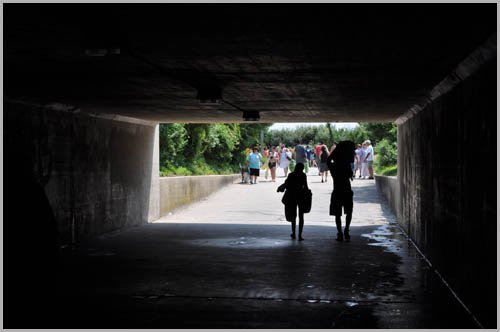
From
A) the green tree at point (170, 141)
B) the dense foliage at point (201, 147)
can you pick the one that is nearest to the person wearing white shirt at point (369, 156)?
the dense foliage at point (201, 147)

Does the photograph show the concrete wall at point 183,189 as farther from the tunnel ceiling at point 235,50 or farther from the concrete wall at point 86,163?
the tunnel ceiling at point 235,50

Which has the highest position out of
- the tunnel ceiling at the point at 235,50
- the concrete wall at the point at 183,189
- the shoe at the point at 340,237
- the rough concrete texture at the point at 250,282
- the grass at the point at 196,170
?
the tunnel ceiling at the point at 235,50

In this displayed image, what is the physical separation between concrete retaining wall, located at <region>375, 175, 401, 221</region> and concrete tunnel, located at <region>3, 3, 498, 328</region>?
8.93ft

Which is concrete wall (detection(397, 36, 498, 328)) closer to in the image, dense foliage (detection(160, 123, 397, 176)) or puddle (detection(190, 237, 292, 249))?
puddle (detection(190, 237, 292, 249))

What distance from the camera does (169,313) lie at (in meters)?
7.67

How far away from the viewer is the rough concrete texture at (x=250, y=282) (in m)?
7.48

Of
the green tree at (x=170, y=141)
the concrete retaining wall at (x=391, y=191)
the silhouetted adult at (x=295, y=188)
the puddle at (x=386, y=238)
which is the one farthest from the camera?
the green tree at (x=170, y=141)

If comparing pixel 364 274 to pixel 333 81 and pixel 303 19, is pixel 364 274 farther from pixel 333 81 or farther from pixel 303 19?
pixel 303 19

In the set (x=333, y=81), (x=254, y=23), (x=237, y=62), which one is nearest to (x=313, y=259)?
(x=333, y=81)

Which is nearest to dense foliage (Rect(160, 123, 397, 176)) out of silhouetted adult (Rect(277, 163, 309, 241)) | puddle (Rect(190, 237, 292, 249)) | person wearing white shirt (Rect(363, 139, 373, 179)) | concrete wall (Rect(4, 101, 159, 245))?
person wearing white shirt (Rect(363, 139, 373, 179))

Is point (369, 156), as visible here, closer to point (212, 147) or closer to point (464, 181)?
point (212, 147)

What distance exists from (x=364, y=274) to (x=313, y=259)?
5.18 ft

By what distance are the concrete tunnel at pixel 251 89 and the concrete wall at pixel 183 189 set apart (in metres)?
5.63

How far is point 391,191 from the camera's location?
69.6ft
